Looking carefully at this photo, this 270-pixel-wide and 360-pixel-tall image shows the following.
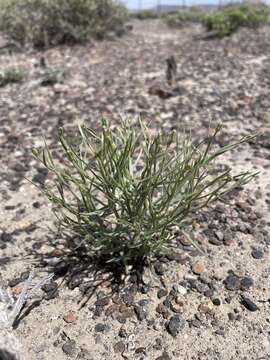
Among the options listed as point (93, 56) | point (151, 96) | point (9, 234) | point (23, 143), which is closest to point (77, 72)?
point (93, 56)

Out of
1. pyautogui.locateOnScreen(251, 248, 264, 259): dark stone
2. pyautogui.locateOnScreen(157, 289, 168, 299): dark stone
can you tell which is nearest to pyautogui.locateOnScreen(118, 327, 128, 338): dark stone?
pyautogui.locateOnScreen(157, 289, 168, 299): dark stone

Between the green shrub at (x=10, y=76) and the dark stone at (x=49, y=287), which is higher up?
the dark stone at (x=49, y=287)

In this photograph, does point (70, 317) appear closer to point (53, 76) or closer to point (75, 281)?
point (75, 281)

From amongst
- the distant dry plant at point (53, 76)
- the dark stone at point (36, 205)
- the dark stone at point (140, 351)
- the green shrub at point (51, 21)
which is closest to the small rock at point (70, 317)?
the dark stone at point (140, 351)

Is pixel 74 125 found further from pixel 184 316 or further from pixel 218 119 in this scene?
pixel 184 316

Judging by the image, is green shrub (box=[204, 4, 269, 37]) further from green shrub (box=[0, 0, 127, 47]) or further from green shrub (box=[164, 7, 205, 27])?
green shrub (box=[0, 0, 127, 47])

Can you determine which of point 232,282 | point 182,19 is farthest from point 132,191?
point 182,19

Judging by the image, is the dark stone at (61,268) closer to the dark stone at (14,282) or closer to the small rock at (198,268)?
the dark stone at (14,282)
